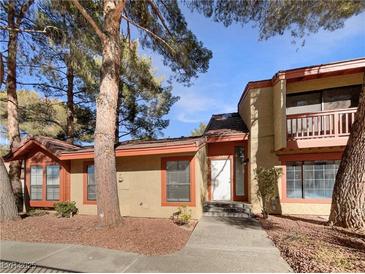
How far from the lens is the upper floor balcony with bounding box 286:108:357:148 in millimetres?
9555

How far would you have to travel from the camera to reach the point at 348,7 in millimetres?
7648

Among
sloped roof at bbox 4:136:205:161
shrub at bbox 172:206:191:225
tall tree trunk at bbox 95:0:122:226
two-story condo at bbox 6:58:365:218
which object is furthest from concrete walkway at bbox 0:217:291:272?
sloped roof at bbox 4:136:205:161

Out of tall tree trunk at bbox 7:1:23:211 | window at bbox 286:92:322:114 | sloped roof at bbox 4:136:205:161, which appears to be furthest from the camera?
tall tree trunk at bbox 7:1:23:211

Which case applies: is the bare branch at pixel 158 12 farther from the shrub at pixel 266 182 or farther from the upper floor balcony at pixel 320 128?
the shrub at pixel 266 182

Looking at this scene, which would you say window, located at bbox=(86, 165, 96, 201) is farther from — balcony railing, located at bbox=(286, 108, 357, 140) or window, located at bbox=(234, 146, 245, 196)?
balcony railing, located at bbox=(286, 108, 357, 140)

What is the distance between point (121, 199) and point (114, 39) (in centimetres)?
614

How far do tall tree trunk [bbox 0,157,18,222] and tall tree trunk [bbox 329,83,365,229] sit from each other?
10781 mm

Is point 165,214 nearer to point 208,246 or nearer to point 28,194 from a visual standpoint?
point 208,246

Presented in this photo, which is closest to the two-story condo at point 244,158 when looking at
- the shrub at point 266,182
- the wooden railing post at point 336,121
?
the wooden railing post at point 336,121

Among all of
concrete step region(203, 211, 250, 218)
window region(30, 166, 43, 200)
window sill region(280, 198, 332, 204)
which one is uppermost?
window region(30, 166, 43, 200)

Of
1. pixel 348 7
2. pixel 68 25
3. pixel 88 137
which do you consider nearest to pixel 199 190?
pixel 348 7

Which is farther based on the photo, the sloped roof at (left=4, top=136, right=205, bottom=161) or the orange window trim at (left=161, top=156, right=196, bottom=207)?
the sloped roof at (left=4, top=136, right=205, bottom=161)

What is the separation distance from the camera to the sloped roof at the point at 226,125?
11.9 metres

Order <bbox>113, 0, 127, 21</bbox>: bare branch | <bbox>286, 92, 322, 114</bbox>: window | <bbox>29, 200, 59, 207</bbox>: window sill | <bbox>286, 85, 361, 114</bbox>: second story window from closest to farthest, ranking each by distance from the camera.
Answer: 1. <bbox>113, 0, 127, 21</bbox>: bare branch
2. <bbox>286, 85, 361, 114</bbox>: second story window
3. <bbox>286, 92, 322, 114</bbox>: window
4. <bbox>29, 200, 59, 207</bbox>: window sill
